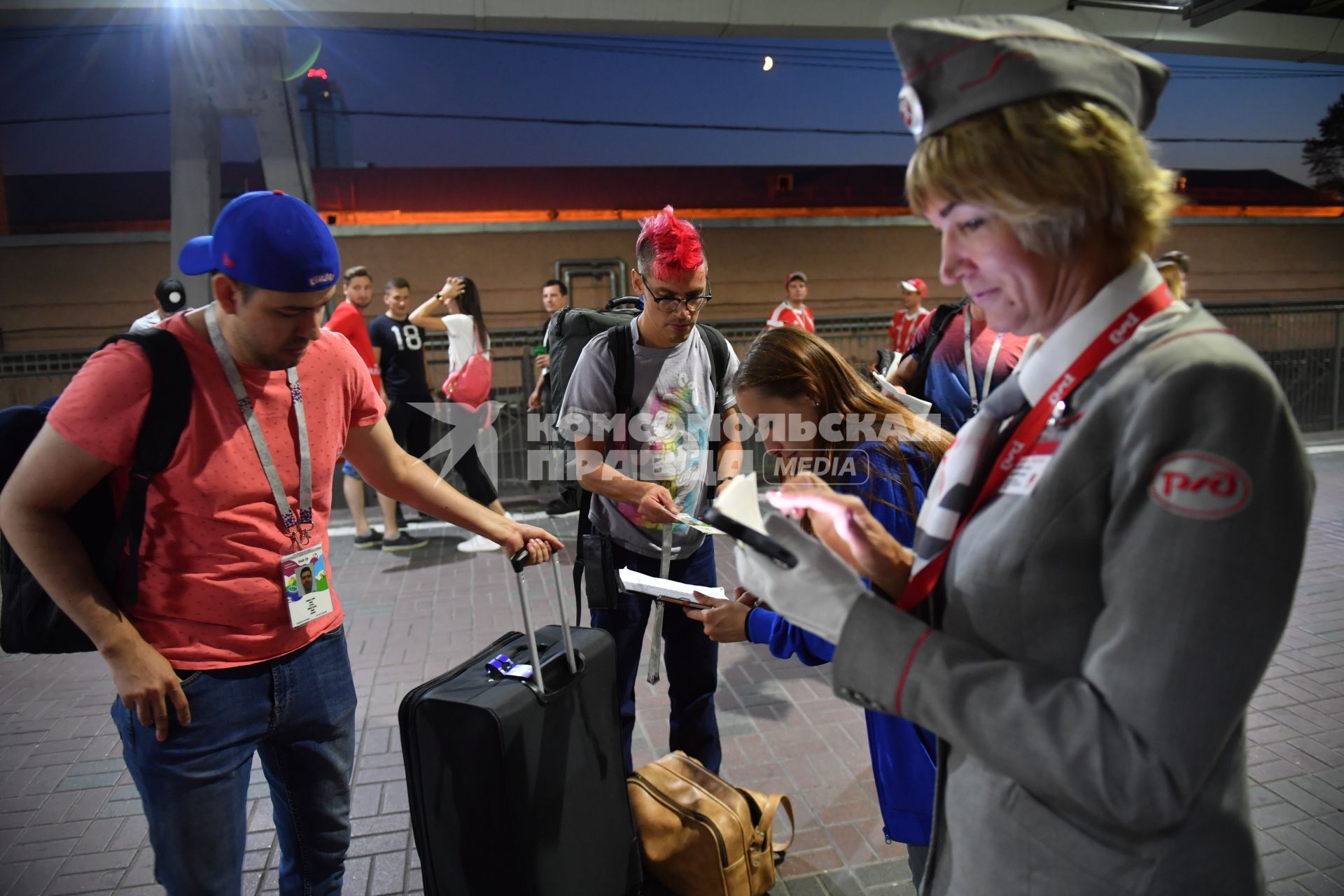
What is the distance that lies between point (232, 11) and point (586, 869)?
9.75 m

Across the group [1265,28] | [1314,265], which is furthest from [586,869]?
[1314,265]

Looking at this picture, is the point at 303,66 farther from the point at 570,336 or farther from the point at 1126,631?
the point at 1126,631

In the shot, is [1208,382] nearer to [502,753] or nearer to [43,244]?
[502,753]

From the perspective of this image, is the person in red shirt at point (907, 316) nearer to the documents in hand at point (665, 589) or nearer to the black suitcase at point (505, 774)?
the documents in hand at point (665, 589)

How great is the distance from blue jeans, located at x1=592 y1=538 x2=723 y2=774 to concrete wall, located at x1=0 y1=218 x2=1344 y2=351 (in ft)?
57.2

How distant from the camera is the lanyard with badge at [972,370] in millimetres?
4312

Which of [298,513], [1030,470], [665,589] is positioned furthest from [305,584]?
[1030,470]

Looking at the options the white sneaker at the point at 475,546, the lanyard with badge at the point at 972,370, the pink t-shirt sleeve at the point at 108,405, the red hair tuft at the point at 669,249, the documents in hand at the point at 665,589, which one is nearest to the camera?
the pink t-shirt sleeve at the point at 108,405

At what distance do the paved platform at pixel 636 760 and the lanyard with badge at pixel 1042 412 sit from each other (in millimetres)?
2129

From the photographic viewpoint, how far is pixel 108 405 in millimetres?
1704

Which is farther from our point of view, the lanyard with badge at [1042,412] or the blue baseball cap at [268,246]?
the blue baseball cap at [268,246]

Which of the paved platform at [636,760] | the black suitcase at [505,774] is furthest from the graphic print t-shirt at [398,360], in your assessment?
the black suitcase at [505,774]

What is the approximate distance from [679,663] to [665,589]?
2.92 feet

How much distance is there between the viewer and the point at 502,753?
1914 mm
